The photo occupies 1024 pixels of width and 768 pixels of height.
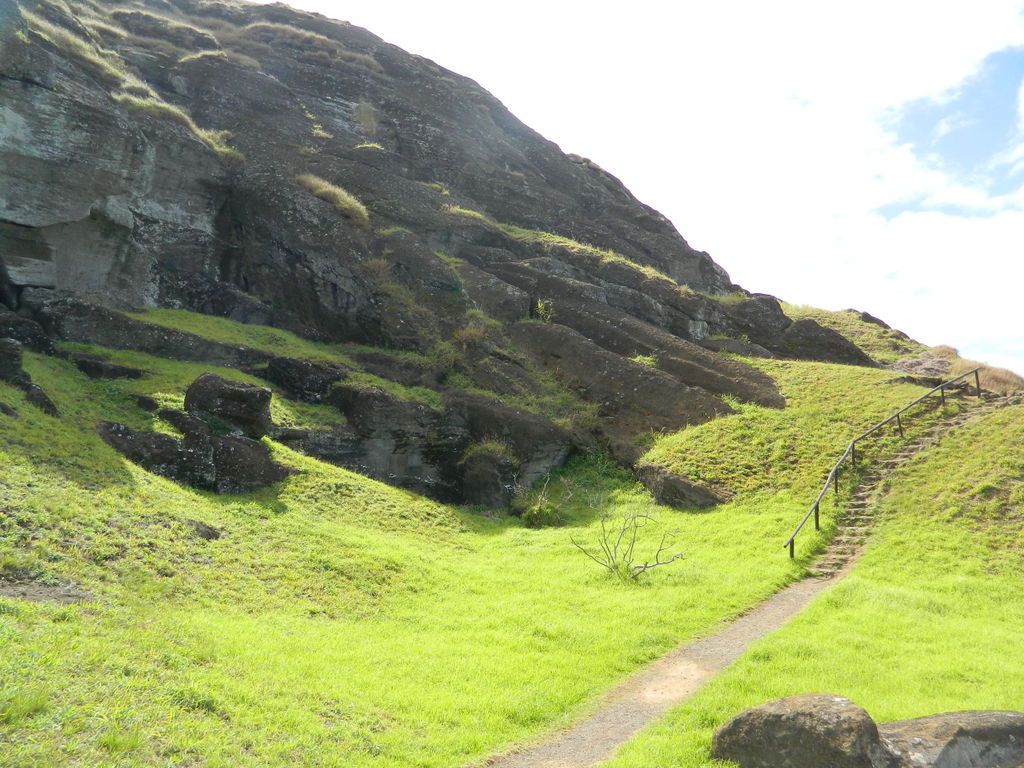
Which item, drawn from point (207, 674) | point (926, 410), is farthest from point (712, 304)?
point (207, 674)

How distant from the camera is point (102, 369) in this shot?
20.3 meters

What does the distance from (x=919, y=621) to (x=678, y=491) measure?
922cm

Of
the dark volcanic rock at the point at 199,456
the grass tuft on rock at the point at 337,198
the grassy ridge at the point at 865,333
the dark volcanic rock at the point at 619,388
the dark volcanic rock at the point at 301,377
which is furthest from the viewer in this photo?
the grassy ridge at the point at 865,333

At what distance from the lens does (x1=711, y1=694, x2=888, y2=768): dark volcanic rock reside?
22.4ft

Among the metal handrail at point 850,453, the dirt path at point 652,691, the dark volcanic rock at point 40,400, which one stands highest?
the metal handrail at point 850,453

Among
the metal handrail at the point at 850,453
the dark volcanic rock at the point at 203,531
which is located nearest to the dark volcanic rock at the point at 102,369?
the dark volcanic rock at the point at 203,531

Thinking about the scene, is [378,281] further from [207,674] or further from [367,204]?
[207,674]

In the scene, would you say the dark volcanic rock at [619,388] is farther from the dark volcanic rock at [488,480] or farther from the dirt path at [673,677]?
the dirt path at [673,677]

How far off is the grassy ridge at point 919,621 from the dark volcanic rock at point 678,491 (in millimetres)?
→ 4806

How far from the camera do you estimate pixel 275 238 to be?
29969 mm

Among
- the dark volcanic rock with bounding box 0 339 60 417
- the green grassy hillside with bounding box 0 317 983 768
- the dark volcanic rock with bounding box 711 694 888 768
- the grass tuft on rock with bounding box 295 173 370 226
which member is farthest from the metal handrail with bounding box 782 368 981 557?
the grass tuft on rock with bounding box 295 173 370 226

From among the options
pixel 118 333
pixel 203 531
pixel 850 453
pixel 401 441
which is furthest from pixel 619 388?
→ pixel 118 333

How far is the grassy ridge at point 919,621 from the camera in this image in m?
9.21

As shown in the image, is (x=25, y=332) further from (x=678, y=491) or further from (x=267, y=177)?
(x=678, y=491)
